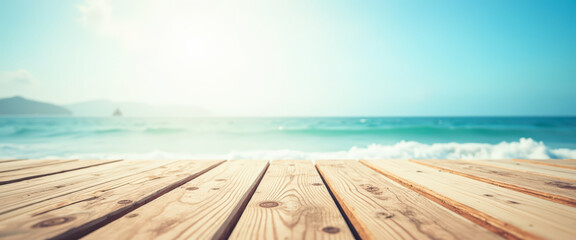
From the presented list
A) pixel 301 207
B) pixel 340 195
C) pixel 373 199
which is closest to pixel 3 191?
pixel 301 207

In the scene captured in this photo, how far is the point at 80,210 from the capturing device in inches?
26.6

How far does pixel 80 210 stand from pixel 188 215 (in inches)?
12.6

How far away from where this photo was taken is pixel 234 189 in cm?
92

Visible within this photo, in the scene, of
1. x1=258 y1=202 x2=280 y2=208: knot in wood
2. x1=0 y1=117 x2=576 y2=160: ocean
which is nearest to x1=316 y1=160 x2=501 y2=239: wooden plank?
x1=258 y1=202 x2=280 y2=208: knot in wood

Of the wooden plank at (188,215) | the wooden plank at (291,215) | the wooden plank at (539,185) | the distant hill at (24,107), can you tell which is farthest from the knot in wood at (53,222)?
the distant hill at (24,107)

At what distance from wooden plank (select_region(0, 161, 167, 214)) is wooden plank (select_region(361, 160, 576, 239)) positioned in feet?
4.24

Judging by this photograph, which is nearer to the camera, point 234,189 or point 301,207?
point 301,207

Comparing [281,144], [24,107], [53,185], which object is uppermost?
[24,107]

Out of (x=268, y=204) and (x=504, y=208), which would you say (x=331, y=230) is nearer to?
(x=268, y=204)

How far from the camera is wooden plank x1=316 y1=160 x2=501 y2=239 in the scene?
53 centimetres

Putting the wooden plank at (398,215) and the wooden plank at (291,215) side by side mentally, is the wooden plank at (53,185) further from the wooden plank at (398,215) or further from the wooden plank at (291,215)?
the wooden plank at (398,215)

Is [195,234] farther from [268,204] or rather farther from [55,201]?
[55,201]

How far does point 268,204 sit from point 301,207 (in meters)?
0.11

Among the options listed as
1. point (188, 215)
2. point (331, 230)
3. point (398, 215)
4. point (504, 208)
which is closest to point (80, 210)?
point (188, 215)
